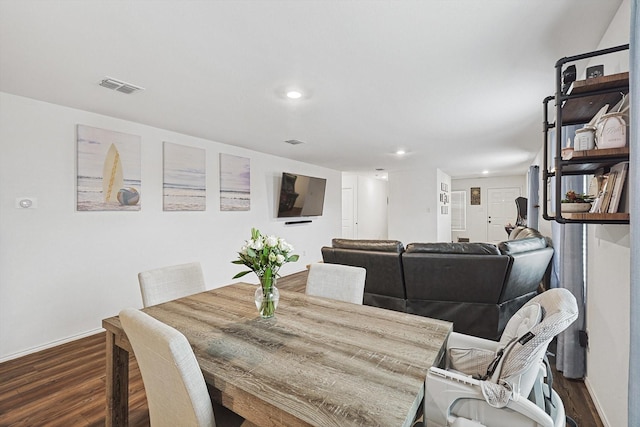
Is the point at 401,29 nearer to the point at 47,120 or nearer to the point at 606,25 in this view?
the point at 606,25

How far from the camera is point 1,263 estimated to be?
104 inches

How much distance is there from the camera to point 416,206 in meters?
7.93

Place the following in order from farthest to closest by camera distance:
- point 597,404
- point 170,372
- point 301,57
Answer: point 301,57 → point 597,404 → point 170,372

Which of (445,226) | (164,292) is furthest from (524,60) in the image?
(445,226)

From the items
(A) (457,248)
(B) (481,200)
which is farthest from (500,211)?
(A) (457,248)

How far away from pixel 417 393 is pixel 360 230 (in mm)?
8500

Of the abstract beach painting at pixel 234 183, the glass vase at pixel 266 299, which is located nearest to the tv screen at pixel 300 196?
the abstract beach painting at pixel 234 183

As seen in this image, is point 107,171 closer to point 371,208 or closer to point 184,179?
point 184,179

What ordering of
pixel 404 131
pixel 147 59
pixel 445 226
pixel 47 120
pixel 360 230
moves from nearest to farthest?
pixel 147 59 < pixel 47 120 < pixel 404 131 < pixel 445 226 < pixel 360 230

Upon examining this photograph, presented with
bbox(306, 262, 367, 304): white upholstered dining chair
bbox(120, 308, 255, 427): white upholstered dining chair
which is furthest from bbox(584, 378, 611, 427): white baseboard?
bbox(120, 308, 255, 427): white upholstered dining chair

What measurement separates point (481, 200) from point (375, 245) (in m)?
8.27

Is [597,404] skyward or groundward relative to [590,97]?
groundward

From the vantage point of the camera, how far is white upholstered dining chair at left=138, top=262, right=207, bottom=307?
79.1 inches

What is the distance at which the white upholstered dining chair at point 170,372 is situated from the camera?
3.22 feet
